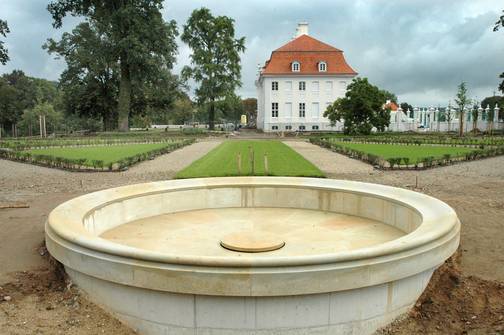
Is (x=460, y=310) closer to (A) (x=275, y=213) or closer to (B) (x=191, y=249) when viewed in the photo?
(B) (x=191, y=249)

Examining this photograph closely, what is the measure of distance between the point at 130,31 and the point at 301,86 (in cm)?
2837

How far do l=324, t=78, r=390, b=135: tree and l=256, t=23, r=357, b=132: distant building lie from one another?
51.0 feet

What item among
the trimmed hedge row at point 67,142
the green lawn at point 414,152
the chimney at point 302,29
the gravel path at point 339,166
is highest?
the chimney at point 302,29

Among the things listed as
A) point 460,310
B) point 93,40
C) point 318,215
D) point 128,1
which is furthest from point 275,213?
point 93,40

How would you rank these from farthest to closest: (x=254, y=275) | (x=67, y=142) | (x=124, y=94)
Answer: (x=124, y=94) → (x=67, y=142) → (x=254, y=275)

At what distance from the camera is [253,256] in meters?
5.87

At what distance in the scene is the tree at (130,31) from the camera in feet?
149

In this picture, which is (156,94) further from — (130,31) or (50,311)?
(50,311)

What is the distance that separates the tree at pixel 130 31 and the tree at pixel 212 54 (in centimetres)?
932

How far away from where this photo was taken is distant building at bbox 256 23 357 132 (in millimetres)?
65125

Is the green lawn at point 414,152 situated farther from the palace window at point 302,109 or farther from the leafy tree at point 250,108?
the leafy tree at point 250,108

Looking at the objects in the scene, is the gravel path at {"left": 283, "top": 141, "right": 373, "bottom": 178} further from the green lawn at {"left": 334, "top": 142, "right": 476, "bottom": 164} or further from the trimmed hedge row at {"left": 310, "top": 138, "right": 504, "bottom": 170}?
the green lawn at {"left": 334, "top": 142, "right": 476, "bottom": 164}

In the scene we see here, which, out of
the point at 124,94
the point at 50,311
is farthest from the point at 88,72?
the point at 50,311

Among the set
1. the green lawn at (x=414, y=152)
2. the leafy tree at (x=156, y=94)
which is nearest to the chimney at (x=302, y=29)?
the leafy tree at (x=156, y=94)
